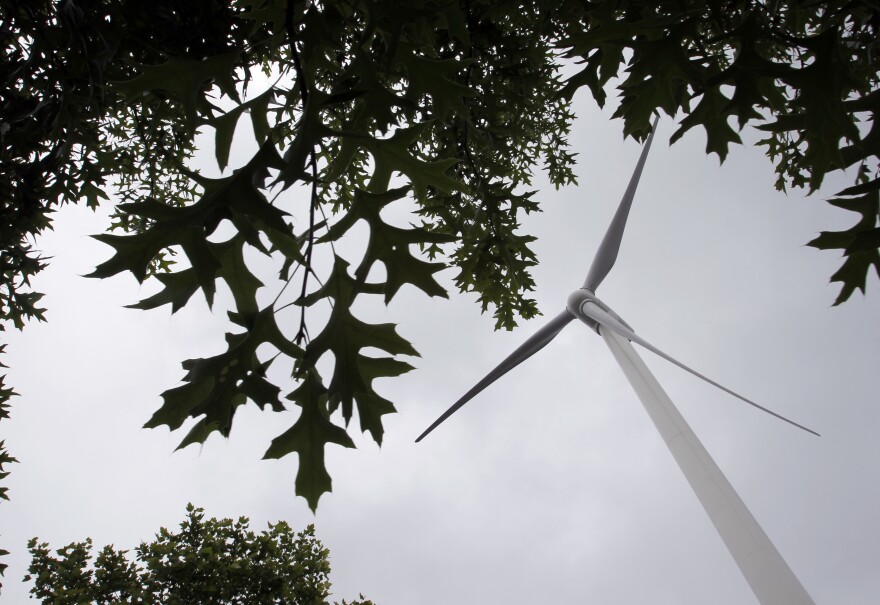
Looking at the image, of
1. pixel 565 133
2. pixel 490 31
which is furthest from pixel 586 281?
pixel 490 31

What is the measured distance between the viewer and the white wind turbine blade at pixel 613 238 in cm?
755

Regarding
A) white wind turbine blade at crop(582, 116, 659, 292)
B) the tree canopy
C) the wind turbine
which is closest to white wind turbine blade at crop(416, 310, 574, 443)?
the wind turbine

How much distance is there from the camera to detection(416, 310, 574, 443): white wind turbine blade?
25.7ft

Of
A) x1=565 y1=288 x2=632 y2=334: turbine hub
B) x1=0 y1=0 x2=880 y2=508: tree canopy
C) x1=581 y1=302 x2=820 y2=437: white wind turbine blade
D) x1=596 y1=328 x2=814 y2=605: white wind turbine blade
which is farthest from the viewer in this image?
x1=565 y1=288 x2=632 y2=334: turbine hub

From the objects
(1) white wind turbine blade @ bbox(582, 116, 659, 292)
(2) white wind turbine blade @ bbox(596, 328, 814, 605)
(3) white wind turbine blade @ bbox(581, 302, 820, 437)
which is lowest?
(2) white wind turbine blade @ bbox(596, 328, 814, 605)

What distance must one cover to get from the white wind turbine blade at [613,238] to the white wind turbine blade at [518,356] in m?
0.69

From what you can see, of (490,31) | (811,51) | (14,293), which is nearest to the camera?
(811,51)

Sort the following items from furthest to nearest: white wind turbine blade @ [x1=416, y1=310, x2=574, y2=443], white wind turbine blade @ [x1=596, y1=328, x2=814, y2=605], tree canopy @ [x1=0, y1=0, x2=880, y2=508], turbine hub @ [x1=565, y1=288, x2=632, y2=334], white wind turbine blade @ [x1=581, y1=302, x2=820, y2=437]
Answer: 1. turbine hub @ [x1=565, y1=288, x2=632, y2=334]
2. white wind turbine blade @ [x1=416, y1=310, x2=574, y2=443]
3. white wind turbine blade @ [x1=581, y1=302, x2=820, y2=437]
4. white wind turbine blade @ [x1=596, y1=328, x2=814, y2=605]
5. tree canopy @ [x1=0, y1=0, x2=880, y2=508]

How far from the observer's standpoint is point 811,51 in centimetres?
158

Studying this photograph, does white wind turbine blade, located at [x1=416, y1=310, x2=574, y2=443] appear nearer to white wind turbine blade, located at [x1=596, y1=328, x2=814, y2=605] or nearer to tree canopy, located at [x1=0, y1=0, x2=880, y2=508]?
white wind turbine blade, located at [x1=596, y1=328, x2=814, y2=605]

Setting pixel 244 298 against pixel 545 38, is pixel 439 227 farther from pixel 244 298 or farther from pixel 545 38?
pixel 244 298

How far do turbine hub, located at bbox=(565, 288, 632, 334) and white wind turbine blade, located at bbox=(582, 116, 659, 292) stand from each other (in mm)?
257

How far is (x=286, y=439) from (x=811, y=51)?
1.87 metres

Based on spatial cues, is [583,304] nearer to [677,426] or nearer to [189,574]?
[677,426]
